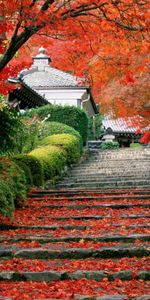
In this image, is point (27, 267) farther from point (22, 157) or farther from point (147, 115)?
point (147, 115)

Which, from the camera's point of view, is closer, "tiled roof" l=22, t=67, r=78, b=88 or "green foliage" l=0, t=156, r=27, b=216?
"green foliage" l=0, t=156, r=27, b=216

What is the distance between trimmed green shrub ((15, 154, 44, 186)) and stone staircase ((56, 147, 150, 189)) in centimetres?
186

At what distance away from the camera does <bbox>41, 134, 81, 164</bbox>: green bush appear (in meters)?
22.1

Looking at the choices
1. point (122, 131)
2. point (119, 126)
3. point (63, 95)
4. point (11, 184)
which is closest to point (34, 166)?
point (11, 184)

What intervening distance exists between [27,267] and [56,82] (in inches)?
1188

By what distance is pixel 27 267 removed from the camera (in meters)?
6.74

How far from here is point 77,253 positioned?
7.32 meters

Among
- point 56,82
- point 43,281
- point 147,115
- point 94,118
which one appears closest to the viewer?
point 43,281

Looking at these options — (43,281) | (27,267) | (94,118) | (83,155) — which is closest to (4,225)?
(27,267)

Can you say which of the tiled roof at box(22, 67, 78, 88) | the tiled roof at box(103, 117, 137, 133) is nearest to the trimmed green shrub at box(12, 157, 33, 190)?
the tiled roof at box(22, 67, 78, 88)

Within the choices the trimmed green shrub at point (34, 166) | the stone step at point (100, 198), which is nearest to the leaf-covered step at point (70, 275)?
the stone step at point (100, 198)

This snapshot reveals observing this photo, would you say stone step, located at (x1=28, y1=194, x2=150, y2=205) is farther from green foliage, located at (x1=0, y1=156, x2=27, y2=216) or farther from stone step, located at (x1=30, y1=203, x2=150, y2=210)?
green foliage, located at (x1=0, y1=156, x2=27, y2=216)

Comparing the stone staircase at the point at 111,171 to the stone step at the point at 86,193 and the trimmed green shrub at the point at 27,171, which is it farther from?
the trimmed green shrub at the point at 27,171

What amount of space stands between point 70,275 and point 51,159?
40.1ft
